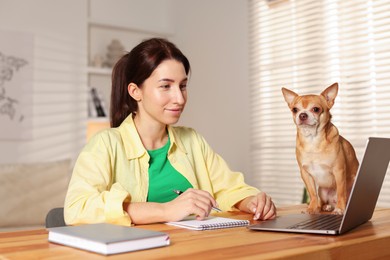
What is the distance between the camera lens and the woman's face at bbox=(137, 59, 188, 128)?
5.41 feet

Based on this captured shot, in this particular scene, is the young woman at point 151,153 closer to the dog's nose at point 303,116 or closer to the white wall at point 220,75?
the dog's nose at point 303,116

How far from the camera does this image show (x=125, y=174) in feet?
5.20

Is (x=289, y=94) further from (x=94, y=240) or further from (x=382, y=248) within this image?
(x=94, y=240)

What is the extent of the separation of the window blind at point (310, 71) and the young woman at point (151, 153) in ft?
4.78

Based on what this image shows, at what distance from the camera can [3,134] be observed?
12.5 feet

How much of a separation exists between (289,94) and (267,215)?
13.7 inches

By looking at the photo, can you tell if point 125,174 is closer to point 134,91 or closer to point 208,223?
point 134,91

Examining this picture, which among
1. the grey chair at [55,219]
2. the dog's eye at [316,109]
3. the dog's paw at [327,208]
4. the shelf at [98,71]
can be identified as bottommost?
the grey chair at [55,219]

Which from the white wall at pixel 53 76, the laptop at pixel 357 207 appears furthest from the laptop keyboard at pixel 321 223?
the white wall at pixel 53 76

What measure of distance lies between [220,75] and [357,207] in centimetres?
289

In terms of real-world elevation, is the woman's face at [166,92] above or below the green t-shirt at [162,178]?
above

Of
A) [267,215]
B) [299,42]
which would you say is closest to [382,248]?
[267,215]

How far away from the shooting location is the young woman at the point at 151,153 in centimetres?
143

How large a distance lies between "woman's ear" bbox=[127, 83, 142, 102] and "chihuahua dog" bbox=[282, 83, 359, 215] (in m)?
0.56
